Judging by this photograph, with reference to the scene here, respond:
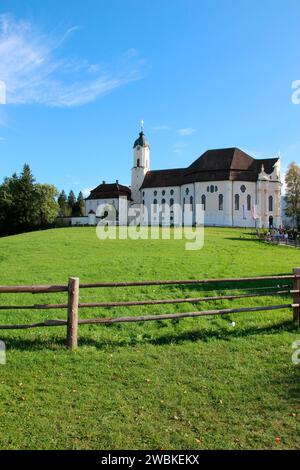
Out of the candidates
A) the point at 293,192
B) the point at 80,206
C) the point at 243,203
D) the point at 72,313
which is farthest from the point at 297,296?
the point at 80,206

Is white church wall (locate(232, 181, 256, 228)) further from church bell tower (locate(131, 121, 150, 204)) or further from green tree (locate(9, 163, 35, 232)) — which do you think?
green tree (locate(9, 163, 35, 232))

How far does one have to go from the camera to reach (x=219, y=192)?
68312 mm

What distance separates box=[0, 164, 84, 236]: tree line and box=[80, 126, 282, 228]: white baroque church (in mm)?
8037

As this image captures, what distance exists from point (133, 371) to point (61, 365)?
1333mm

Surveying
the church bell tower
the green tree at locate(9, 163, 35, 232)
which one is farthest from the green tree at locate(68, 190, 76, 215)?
the green tree at locate(9, 163, 35, 232)

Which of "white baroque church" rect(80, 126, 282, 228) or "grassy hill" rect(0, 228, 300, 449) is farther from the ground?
"white baroque church" rect(80, 126, 282, 228)

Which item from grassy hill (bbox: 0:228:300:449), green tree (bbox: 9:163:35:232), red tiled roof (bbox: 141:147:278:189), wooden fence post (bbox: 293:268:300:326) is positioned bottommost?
grassy hill (bbox: 0:228:300:449)

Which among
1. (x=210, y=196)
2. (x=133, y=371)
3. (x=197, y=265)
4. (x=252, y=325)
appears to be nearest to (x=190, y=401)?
(x=133, y=371)

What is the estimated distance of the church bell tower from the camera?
8538 centimetres

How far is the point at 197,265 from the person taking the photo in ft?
58.7

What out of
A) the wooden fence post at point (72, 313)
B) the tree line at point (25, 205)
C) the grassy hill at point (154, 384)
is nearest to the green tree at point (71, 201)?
the tree line at point (25, 205)

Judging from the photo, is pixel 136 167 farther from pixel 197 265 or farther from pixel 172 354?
pixel 172 354

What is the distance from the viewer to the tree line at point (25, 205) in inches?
2680

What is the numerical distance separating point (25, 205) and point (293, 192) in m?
50.0
